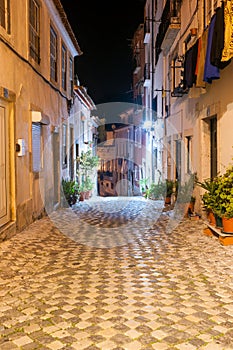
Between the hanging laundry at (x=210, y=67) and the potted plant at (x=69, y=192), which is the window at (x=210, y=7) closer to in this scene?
the hanging laundry at (x=210, y=67)

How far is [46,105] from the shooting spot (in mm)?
12195

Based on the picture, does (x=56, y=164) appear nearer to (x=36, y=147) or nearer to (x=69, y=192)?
(x=69, y=192)

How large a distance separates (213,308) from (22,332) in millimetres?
1985

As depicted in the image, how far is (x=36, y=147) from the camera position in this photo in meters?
10.7

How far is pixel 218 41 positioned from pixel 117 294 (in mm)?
5061

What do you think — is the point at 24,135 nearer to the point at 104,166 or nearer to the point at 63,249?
the point at 63,249

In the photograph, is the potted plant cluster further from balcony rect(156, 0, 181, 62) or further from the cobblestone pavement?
the cobblestone pavement

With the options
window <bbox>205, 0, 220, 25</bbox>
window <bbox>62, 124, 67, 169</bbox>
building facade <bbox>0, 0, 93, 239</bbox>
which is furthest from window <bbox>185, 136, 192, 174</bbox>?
window <bbox>62, 124, 67, 169</bbox>

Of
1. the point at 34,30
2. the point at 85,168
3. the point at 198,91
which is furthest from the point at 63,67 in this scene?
the point at 198,91

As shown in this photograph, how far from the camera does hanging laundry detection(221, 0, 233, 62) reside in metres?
7.01

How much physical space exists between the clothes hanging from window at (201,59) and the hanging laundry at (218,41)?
1.10 metres

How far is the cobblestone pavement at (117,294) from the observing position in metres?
3.62

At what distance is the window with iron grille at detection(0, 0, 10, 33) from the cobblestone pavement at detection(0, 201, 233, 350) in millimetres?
4246

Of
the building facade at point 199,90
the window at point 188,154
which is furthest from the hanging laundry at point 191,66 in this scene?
the window at point 188,154
